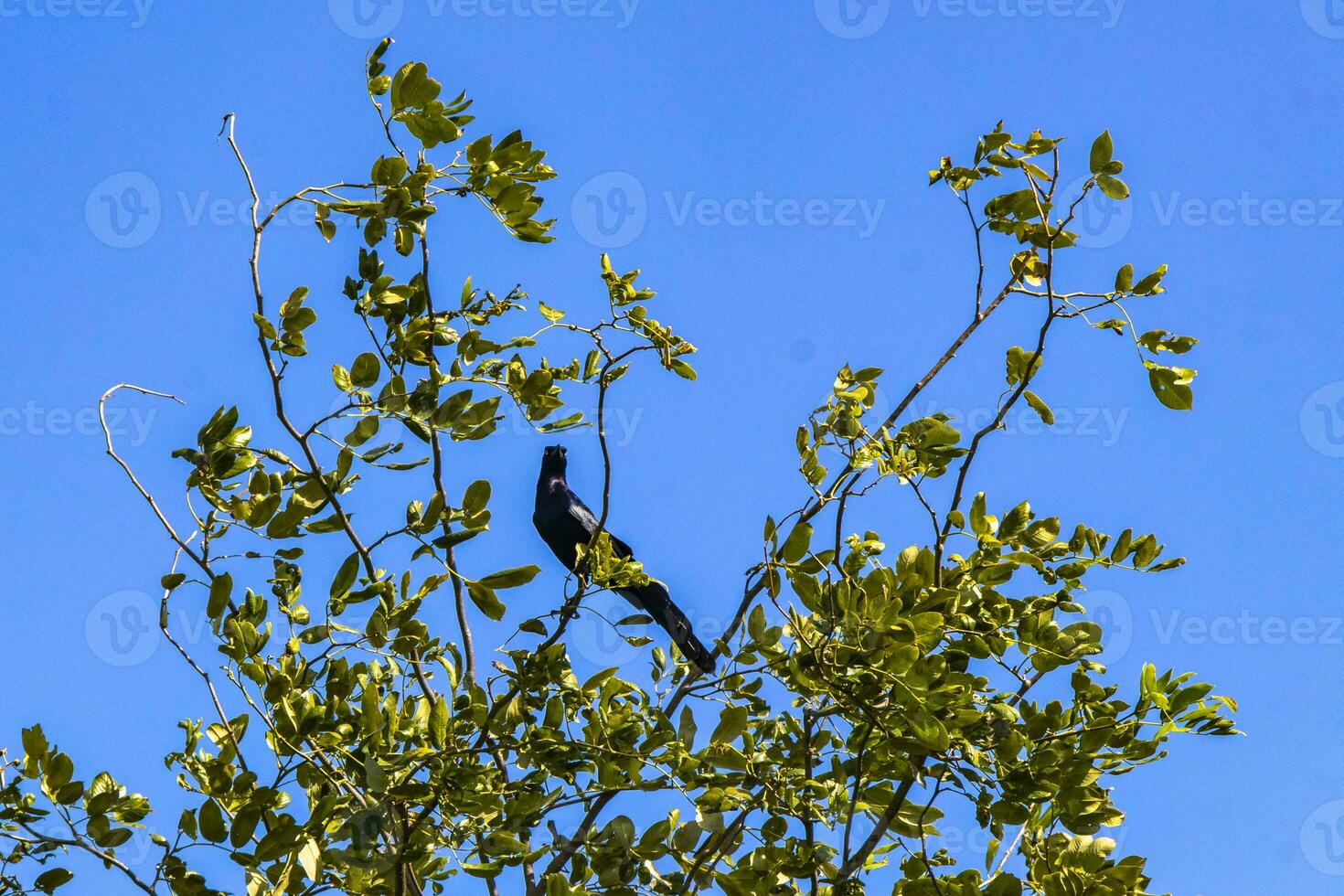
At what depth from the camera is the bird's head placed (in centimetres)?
475

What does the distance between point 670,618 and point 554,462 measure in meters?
1.15

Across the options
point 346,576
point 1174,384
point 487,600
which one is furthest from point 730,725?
point 1174,384

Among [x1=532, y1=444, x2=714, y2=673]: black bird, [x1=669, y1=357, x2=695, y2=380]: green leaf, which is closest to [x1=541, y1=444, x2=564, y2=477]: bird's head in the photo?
[x1=532, y1=444, x2=714, y2=673]: black bird

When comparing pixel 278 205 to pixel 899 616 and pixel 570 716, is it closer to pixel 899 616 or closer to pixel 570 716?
pixel 570 716

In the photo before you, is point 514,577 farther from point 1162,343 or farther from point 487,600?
point 1162,343

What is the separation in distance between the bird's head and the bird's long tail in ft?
3.08

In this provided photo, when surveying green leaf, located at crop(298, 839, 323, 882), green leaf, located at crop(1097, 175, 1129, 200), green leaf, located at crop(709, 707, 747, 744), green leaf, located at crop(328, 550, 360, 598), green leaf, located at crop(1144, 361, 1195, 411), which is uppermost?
green leaf, located at crop(1097, 175, 1129, 200)

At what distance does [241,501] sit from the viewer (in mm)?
2963

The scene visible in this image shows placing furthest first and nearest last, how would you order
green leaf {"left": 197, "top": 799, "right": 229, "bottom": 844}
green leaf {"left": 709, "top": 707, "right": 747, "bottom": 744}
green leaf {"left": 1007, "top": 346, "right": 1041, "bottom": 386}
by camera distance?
green leaf {"left": 1007, "top": 346, "right": 1041, "bottom": 386} < green leaf {"left": 709, "top": 707, "right": 747, "bottom": 744} < green leaf {"left": 197, "top": 799, "right": 229, "bottom": 844}

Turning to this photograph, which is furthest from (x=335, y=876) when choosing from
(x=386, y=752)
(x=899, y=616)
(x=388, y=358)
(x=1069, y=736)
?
(x=1069, y=736)

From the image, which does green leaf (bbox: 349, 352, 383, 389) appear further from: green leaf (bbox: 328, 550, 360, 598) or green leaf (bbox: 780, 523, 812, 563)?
green leaf (bbox: 780, 523, 812, 563)

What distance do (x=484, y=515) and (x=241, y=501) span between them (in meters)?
0.59

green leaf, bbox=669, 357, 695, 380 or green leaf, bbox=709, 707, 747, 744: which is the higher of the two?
green leaf, bbox=669, 357, 695, 380

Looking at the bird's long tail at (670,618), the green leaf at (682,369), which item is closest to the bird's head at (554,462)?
the bird's long tail at (670,618)
